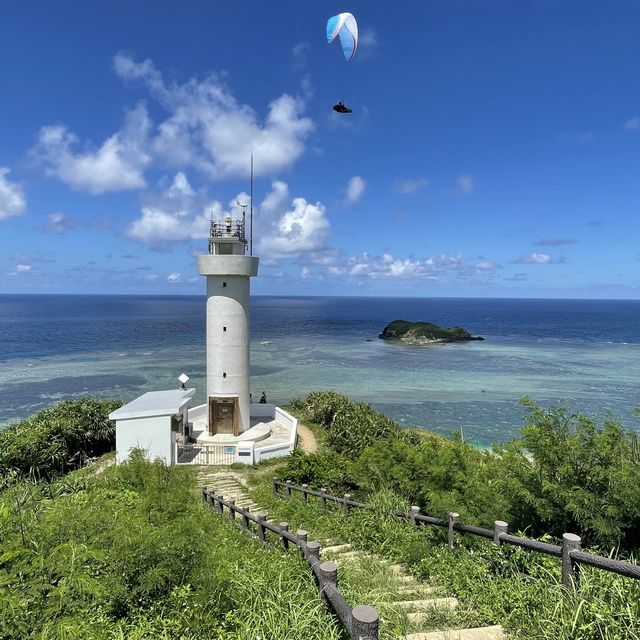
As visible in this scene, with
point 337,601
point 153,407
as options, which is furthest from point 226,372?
point 337,601

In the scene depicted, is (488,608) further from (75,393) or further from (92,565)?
(75,393)

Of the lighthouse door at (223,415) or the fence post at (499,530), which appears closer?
the fence post at (499,530)

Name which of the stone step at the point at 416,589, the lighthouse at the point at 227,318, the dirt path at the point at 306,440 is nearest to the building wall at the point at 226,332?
the lighthouse at the point at 227,318

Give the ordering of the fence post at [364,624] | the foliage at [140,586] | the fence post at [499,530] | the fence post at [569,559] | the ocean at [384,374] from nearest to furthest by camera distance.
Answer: the fence post at [364,624]
the foliage at [140,586]
the fence post at [569,559]
the fence post at [499,530]
the ocean at [384,374]

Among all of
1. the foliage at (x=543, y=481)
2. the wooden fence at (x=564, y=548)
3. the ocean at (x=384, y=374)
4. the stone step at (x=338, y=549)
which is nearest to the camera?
the wooden fence at (x=564, y=548)

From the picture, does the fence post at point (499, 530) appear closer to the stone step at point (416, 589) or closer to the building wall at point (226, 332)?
the stone step at point (416, 589)

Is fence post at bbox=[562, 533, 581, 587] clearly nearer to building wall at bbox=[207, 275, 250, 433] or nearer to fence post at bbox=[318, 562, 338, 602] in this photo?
fence post at bbox=[318, 562, 338, 602]

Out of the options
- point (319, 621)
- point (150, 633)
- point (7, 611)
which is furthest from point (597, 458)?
point (7, 611)
